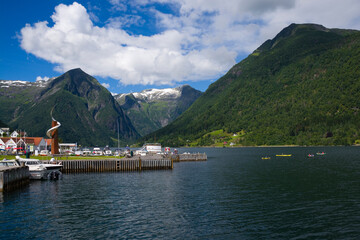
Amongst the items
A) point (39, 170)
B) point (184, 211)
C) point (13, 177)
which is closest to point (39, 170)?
point (39, 170)

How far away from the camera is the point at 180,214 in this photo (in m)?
38.6

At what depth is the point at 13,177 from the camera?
5656 cm

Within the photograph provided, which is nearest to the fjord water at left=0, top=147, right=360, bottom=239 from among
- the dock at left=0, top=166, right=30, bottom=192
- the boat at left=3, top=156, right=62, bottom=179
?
the dock at left=0, top=166, right=30, bottom=192

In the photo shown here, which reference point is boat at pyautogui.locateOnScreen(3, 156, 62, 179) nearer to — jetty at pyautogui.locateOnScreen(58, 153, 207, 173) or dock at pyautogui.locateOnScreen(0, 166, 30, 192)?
dock at pyautogui.locateOnScreen(0, 166, 30, 192)

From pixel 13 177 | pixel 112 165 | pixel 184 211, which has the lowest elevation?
pixel 184 211

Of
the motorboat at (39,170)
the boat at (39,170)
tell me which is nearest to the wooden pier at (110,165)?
the motorboat at (39,170)

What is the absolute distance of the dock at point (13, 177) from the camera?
170 feet

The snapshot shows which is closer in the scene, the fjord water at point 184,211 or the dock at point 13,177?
the fjord water at point 184,211

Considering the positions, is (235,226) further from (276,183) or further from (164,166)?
(164,166)

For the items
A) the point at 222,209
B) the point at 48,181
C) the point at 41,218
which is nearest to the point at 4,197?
the point at 41,218

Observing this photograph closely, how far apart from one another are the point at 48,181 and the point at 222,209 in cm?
4803

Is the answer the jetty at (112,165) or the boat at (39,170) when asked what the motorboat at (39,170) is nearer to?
the boat at (39,170)

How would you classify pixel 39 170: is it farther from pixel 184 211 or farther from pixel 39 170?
pixel 184 211

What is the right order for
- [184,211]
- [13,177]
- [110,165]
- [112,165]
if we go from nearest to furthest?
1. [184,211]
2. [13,177]
3. [110,165]
4. [112,165]
